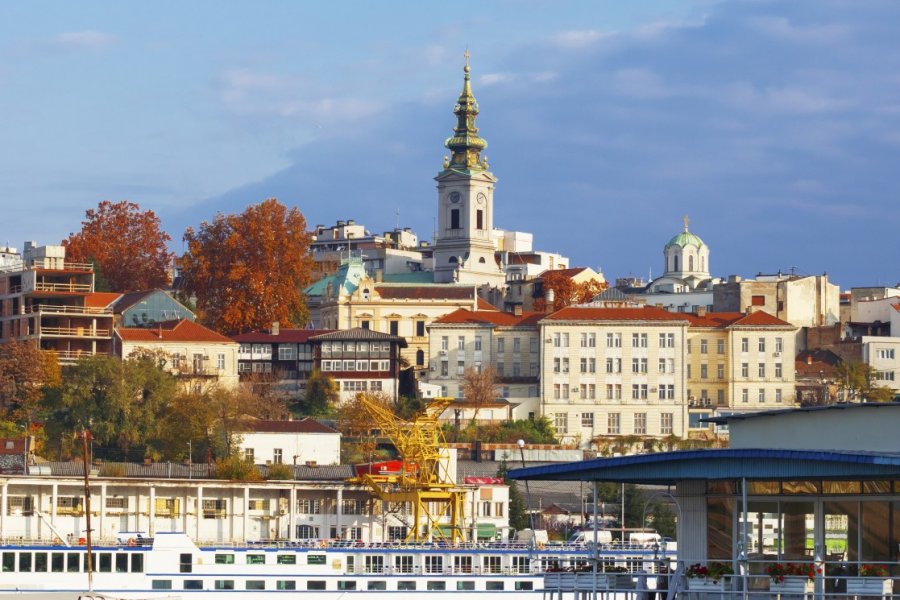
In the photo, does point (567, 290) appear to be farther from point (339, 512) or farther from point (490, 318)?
point (339, 512)

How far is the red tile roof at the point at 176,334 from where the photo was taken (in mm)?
134000

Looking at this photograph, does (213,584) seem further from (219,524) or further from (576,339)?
(576,339)

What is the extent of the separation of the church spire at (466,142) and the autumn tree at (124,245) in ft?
116

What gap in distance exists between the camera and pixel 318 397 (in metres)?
133

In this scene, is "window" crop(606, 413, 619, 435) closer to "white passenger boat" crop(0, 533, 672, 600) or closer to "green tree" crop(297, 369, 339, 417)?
"green tree" crop(297, 369, 339, 417)

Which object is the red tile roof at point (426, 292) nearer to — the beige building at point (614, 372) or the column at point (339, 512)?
the beige building at point (614, 372)

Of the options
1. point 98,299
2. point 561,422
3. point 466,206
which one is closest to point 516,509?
point 561,422

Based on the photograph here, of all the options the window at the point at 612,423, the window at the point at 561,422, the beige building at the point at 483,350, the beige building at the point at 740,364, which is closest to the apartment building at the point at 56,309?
the beige building at the point at 483,350

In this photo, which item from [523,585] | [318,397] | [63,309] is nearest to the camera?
[523,585]

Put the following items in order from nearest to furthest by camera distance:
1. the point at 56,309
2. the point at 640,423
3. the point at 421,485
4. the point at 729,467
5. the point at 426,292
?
the point at 729,467 → the point at 421,485 → the point at 56,309 → the point at 640,423 → the point at 426,292

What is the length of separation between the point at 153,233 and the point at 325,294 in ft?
50.1

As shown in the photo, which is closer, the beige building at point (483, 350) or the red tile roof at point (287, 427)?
the red tile roof at point (287, 427)

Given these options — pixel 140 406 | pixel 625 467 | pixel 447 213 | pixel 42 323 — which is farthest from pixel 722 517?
pixel 447 213

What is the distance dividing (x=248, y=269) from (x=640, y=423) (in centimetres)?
3384
